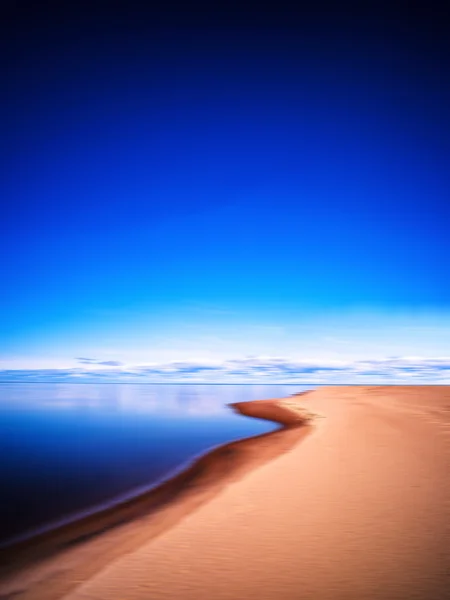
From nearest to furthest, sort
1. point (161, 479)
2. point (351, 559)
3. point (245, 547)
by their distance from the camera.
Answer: point (351, 559), point (245, 547), point (161, 479)

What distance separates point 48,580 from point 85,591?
114 centimetres

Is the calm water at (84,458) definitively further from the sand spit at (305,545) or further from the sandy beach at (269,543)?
the sand spit at (305,545)

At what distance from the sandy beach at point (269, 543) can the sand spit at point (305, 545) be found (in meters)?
0.02

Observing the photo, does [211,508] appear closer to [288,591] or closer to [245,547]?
[245,547]

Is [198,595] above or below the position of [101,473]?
above

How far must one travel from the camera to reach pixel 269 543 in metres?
6.47

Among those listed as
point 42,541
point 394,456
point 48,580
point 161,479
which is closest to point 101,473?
point 161,479

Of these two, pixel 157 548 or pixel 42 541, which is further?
pixel 42 541

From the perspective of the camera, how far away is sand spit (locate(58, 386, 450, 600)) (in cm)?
516

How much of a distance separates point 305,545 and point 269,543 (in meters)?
0.58

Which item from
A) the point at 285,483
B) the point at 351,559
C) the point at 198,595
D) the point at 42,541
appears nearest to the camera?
the point at 198,595

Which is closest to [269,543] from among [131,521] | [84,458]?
[131,521]

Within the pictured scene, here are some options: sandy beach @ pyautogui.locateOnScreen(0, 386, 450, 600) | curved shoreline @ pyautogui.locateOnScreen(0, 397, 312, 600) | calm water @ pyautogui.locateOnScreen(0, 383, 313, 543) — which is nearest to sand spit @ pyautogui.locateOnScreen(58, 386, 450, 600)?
sandy beach @ pyautogui.locateOnScreen(0, 386, 450, 600)

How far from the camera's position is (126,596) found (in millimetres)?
5062
